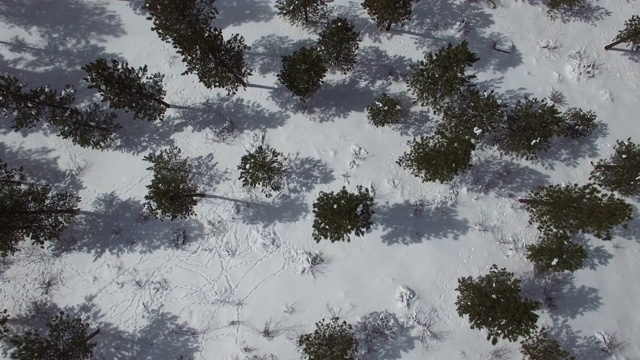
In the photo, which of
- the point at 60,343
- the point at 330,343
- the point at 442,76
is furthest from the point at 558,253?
the point at 60,343

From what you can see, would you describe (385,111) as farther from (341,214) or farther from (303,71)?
(341,214)

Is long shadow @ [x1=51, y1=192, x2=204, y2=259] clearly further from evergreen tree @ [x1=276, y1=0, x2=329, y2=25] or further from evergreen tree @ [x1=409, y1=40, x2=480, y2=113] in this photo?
evergreen tree @ [x1=409, y1=40, x2=480, y2=113]

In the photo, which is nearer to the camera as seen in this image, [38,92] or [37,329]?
[38,92]

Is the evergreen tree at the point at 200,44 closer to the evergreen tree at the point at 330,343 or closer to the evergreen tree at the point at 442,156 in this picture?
the evergreen tree at the point at 442,156

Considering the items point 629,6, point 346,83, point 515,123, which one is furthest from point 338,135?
point 629,6

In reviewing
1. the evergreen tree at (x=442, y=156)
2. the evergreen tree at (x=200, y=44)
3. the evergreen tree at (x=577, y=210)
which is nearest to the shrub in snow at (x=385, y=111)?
the evergreen tree at (x=442, y=156)

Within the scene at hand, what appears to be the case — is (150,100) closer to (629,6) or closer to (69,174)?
(69,174)
